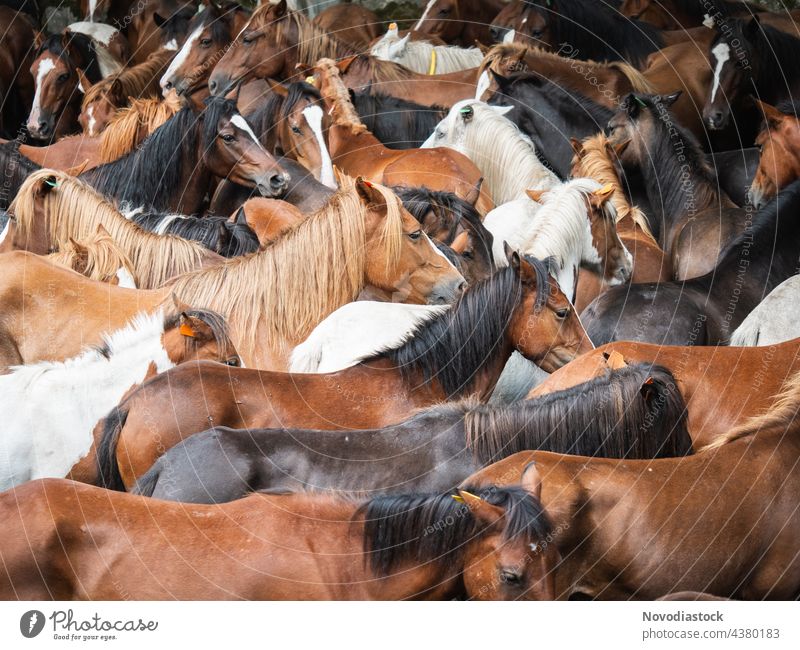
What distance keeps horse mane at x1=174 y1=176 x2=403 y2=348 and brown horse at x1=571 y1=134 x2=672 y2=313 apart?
1869 millimetres

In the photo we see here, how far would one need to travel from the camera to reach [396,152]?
9.33 meters

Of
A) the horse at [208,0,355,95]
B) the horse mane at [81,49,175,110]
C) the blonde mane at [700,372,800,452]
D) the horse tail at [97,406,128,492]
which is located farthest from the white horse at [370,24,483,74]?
the blonde mane at [700,372,800,452]

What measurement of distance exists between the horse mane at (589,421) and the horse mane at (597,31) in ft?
21.8

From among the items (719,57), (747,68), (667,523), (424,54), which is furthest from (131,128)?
(667,523)

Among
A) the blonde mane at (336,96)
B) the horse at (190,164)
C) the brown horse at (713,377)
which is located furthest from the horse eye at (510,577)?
the blonde mane at (336,96)

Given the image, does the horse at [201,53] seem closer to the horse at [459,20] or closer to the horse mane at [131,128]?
the horse mane at [131,128]

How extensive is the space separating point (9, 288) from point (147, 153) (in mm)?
2582

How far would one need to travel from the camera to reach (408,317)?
20.4ft

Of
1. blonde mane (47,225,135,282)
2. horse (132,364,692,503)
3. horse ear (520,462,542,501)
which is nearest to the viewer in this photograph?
horse ear (520,462,542,501)

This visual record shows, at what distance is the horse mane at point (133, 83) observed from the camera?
10414 millimetres

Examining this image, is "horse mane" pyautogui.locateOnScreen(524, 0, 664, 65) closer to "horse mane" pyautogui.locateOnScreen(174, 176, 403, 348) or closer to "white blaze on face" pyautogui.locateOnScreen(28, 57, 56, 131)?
"white blaze on face" pyautogui.locateOnScreen(28, 57, 56, 131)

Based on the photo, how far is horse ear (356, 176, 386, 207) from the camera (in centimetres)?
679
